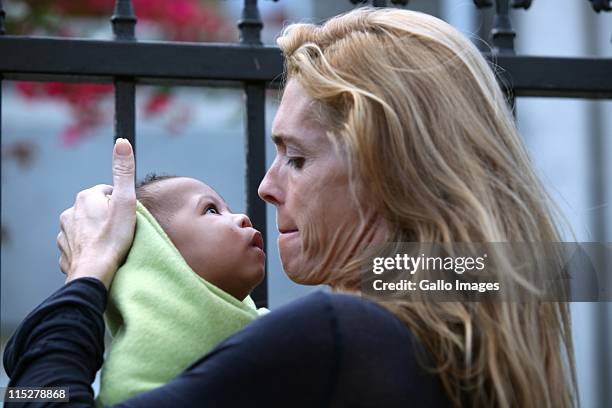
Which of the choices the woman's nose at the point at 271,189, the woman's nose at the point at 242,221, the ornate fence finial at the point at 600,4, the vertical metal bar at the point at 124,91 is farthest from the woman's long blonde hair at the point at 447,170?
the ornate fence finial at the point at 600,4

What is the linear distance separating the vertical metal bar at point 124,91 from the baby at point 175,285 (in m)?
0.15

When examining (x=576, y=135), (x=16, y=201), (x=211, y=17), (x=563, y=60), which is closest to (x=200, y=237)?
(x=563, y=60)

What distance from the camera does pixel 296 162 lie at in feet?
7.22

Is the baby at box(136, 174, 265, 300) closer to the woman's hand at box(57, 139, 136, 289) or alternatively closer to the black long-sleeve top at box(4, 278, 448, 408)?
the woman's hand at box(57, 139, 136, 289)

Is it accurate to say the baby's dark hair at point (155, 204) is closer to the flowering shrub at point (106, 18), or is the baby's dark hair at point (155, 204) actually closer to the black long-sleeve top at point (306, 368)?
the black long-sleeve top at point (306, 368)

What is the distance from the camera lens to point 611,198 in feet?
21.4

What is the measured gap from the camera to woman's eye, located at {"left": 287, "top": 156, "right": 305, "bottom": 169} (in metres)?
2.19

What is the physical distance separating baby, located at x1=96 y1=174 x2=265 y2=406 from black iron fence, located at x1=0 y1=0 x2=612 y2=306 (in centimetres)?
24

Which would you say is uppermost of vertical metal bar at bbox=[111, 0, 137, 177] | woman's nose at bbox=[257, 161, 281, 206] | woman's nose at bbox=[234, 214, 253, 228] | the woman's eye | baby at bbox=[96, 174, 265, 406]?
vertical metal bar at bbox=[111, 0, 137, 177]

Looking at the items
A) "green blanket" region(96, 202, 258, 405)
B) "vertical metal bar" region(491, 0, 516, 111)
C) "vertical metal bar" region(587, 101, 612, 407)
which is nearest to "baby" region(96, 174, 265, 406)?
"green blanket" region(96, 202, 258, 405)

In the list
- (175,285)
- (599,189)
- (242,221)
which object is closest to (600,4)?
(242,221)

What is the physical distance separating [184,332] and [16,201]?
668cm

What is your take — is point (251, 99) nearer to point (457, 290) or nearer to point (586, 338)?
point (457, 290)

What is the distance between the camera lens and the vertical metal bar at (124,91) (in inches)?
99.3
